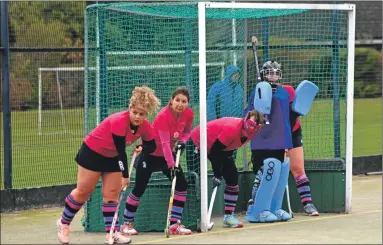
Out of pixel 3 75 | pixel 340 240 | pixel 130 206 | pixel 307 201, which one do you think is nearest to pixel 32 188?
pixel 3 75

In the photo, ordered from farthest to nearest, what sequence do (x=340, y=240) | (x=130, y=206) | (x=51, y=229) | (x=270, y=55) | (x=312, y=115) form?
(x=312, y=115) → (x=270, y=55) → (x=51, y=229) → (x=130, y=206) → (x=340, y=240)

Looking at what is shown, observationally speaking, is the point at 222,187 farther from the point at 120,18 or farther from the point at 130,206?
the point at 120,18

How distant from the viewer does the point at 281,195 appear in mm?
9461

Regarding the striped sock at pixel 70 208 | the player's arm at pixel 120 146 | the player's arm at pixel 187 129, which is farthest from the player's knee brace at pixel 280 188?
the striped sock at pixel 70 208

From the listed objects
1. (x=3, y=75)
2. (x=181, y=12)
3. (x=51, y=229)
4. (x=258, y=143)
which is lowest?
(x=51, y=229)

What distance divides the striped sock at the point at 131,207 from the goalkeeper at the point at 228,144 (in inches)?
31.8

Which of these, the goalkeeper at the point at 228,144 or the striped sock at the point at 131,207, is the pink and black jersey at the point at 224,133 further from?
the striped sock at the point at 131,207

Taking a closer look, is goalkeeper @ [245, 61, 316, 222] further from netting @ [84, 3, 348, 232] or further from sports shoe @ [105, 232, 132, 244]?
sports shoe @ [105, 232, 132, 244]

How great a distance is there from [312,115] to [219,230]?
4579 mm

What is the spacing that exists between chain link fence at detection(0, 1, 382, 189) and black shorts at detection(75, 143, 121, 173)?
3053 mm

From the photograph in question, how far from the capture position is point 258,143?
9.40 m

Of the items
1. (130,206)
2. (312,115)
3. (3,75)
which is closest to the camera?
(130,206)

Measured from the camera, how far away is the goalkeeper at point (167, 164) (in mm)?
8625

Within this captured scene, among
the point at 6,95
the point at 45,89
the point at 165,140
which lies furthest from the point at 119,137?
the point at 45,89
